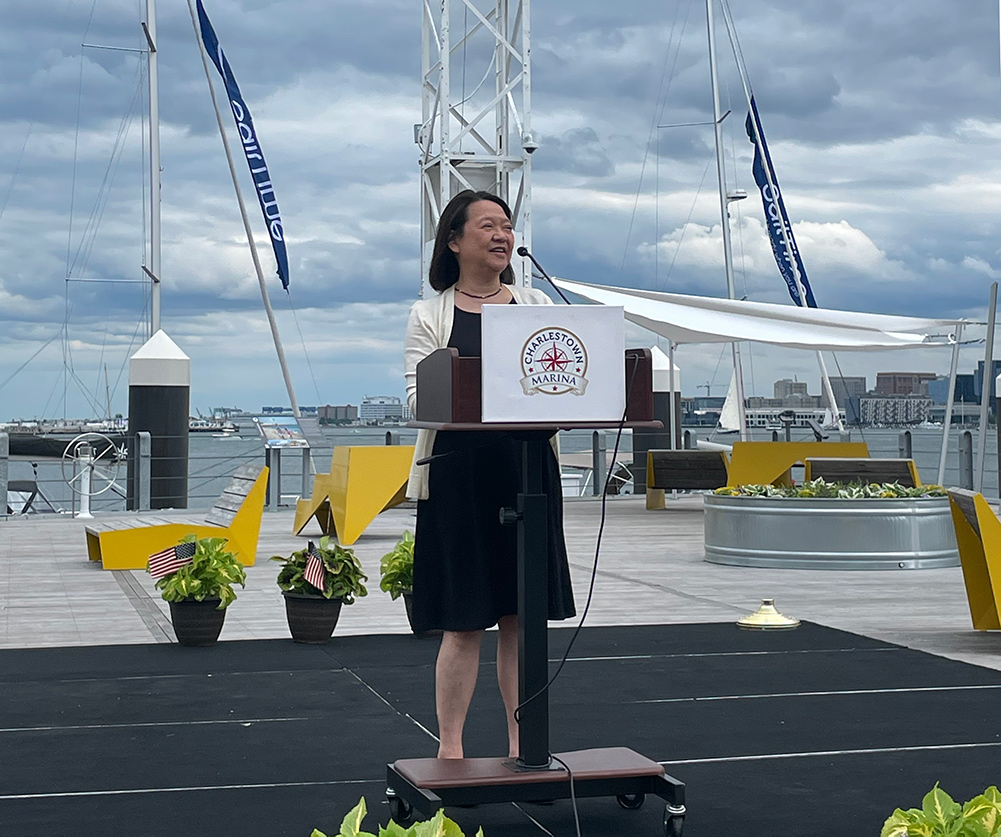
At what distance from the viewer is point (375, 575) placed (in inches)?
384

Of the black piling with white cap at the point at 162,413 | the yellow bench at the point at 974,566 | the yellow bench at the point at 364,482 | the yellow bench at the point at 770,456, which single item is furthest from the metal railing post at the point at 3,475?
the yellow bench at the point at 974,566

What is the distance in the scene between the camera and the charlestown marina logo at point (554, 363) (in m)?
3.10

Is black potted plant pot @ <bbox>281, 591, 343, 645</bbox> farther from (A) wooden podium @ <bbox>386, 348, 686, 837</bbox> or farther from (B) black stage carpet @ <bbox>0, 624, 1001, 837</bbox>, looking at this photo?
(A) wooden podium @ <bbox>386, 348, 686, 837</bbox>

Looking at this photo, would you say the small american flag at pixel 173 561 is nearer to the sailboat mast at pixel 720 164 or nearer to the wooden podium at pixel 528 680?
the wooden podium at pixel 528 680

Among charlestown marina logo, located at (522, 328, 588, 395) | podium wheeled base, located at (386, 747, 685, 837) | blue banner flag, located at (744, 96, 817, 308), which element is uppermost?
blue banner flag, located at (744, 96, 817, 308)

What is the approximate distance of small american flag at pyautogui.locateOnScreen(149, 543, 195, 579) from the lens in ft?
21.0

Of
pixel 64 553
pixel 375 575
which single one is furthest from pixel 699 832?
pixel 64 553

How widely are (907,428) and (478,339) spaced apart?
50.3 ft

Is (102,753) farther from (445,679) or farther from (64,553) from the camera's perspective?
(64,553)

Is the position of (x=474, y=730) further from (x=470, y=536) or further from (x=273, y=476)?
(x=273, y=476)

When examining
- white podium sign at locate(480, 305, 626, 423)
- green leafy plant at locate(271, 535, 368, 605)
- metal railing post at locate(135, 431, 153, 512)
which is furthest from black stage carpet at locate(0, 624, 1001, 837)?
metal railing post at locate(135, 431, 153, 512)

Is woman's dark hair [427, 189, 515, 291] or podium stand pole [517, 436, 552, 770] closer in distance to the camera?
podium stand pole [517, 436, 552, 770]

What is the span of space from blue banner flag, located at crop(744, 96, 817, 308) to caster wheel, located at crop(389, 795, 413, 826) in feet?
49.7

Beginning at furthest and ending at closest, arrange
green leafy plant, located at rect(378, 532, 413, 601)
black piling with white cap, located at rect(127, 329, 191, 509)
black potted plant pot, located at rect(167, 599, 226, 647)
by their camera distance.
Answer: black piling with white cap, located at rect(127, 329, 191, 509) < green leafy plant, located at rect(378, 532, 413, 601) < black potted plant pot, located at rect(167, 599, 226, 647)
